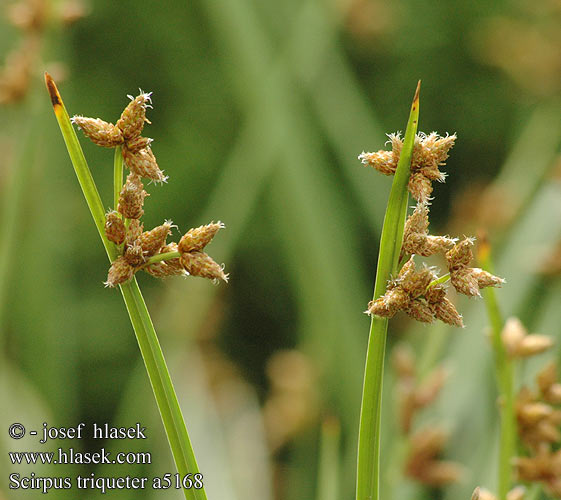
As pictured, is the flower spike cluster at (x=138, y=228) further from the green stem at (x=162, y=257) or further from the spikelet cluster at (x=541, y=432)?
the spikelet cluster at (x=541, y=432)

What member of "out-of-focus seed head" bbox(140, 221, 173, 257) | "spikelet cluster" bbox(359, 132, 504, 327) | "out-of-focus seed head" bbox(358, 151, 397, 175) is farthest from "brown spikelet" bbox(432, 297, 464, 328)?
"out-of-focus seed head" bbox(140, 221, 173, 257)

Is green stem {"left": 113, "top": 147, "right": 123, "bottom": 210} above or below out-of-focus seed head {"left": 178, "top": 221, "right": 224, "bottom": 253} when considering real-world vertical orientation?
above

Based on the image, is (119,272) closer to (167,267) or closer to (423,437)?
(167,267)

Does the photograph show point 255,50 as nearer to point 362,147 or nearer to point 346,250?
point 362,147

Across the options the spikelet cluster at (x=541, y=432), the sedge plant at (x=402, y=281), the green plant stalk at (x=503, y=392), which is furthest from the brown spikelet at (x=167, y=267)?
the spikelet cluster at (x=541, y=432)

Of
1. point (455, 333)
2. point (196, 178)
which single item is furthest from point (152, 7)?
point (455, 333)

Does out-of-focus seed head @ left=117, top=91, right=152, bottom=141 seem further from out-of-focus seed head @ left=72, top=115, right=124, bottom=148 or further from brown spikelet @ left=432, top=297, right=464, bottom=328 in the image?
brown spikelet @ left=432, top=297, right=464, bottom=328

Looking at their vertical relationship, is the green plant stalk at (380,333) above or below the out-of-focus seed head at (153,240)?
below
